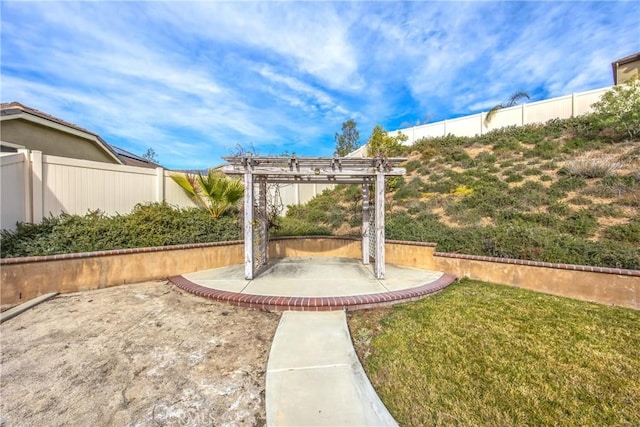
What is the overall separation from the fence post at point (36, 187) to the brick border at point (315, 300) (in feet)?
11.5

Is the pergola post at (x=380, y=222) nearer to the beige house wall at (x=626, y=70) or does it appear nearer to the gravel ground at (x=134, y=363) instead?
the gravel ground at (x=134, y=363)

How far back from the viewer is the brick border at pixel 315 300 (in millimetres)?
4184

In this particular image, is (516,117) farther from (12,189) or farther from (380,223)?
(12,189)

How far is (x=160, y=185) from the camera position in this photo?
7.47 metres

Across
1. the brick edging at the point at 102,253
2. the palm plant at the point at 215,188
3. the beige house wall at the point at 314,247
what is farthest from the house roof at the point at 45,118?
the beige house wall at the point at 314,247

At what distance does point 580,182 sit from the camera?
828 centimetres

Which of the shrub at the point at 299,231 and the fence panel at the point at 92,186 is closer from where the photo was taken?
the fence panel at the point at 92,186

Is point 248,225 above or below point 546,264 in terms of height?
above

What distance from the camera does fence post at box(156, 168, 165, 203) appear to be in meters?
7.43

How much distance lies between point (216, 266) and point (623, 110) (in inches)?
612

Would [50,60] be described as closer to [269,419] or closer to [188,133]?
[188,133]

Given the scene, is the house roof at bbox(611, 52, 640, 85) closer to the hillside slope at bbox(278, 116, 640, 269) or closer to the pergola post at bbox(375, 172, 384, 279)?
the hillside slope at bbox(278, 116, 640, 269)

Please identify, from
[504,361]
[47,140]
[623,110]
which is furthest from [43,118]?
[623,110]

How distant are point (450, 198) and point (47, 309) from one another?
35.3ft
